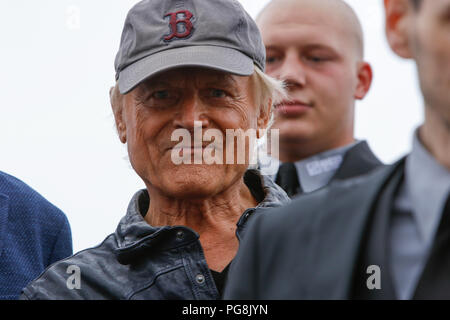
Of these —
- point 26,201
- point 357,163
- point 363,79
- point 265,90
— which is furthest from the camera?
point 363,79

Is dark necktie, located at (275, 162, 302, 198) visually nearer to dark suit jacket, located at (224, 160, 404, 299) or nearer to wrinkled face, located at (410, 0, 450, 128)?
dark suit jacket, located at (224, 160, 404, 299)

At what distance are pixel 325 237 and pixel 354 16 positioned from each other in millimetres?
2680

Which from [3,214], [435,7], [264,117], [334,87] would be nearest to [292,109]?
[334,87]

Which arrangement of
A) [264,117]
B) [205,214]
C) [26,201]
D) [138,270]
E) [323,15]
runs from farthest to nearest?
[323,15] < [26,201] < [264,117] < [205,214] < [138,270]

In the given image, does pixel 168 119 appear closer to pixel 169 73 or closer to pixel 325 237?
pixel 169 73

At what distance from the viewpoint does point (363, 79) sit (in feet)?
13.3

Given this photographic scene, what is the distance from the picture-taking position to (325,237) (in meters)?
1.63

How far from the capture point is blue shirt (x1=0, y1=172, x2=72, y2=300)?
11.3 feet

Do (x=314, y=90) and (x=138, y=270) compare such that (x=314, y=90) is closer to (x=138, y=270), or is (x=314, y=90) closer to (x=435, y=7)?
(x=138, y=270)

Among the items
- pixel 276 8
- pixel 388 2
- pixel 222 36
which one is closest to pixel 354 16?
pixel 276 8

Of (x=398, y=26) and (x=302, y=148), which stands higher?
(x=398, y=26)

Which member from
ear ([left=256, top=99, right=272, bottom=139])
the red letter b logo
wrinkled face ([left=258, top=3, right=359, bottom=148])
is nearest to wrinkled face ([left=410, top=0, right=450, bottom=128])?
the red letter b logo

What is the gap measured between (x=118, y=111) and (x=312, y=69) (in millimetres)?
1113

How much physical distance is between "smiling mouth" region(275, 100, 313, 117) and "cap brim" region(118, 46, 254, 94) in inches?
34.1
